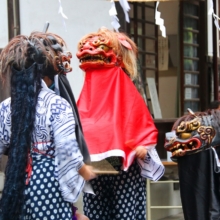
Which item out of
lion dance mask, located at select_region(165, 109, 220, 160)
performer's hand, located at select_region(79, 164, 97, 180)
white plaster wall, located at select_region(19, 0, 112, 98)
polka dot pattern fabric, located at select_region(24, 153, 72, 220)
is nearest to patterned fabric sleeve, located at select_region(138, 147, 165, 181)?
lion dance mask, located at select_region(165, 109, 220, 160)

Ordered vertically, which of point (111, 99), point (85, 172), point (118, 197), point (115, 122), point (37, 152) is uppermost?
point (111, 99)

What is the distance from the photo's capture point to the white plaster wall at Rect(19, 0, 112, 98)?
7281 mm

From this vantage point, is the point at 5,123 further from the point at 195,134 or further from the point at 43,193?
the point at 195,134

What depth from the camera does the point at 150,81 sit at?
8.87 metres

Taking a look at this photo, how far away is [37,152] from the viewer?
13.4ft

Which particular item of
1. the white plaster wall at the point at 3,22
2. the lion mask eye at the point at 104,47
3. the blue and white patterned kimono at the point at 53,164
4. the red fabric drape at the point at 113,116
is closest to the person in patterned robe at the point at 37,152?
the blue and white patterned kimono at the point at 53,164

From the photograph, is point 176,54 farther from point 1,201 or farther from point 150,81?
point 1,201

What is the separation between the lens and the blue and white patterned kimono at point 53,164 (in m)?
4.03

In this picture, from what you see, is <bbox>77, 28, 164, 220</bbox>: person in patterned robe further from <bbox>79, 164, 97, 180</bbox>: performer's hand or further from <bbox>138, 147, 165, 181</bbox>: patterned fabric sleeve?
<bbox>79, 164, 97, 180</bbox>: performer's hand

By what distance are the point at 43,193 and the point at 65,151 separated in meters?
0.30

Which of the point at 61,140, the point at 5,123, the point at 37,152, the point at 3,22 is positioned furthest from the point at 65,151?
the point at 3,22

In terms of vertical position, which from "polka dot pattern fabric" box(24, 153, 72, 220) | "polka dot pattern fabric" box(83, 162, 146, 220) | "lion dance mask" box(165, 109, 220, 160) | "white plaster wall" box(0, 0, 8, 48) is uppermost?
"white plaster wall" box(0, 0, 8, 48)

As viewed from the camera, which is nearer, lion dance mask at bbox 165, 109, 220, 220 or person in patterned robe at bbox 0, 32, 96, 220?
person in patterned robe at bbox 0, 32, 96, 220

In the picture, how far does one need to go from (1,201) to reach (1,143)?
1.34 ft
